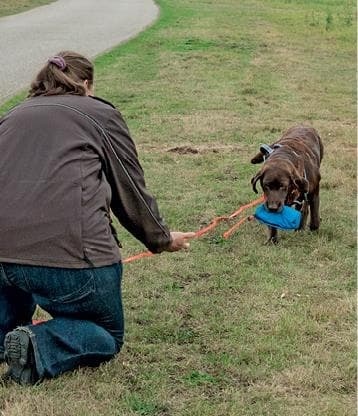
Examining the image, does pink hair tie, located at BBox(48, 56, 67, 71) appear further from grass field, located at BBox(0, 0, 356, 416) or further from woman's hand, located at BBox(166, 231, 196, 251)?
grass field, located at BBox(0, 0, 356, 416)

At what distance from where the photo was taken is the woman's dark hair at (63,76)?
394 cm

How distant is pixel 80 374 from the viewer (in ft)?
12.8

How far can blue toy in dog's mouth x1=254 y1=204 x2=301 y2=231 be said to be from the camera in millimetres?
5910

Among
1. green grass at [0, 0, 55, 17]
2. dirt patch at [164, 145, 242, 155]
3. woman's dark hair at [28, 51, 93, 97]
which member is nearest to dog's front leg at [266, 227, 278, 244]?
woman's dark hair at [28, 51, 93, 97]

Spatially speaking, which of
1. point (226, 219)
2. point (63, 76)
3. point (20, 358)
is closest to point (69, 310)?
point (20, 358)

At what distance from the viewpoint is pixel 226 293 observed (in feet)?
16.6

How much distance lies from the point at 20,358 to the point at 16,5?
108 ft

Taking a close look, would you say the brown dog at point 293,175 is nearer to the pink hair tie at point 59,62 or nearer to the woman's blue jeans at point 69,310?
the woman's blue jeans at point 69,310

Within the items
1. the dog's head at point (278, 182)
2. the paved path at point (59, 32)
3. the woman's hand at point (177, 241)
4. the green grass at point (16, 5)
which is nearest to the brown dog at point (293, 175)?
the dog's head at point (278, 182)

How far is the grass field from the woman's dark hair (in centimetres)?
145

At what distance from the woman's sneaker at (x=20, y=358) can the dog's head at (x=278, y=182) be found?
2741mm

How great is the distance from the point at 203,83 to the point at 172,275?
949cm

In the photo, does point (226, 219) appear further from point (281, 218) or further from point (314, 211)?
point (281, 218)

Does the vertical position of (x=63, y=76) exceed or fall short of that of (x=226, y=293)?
it exceeds it
